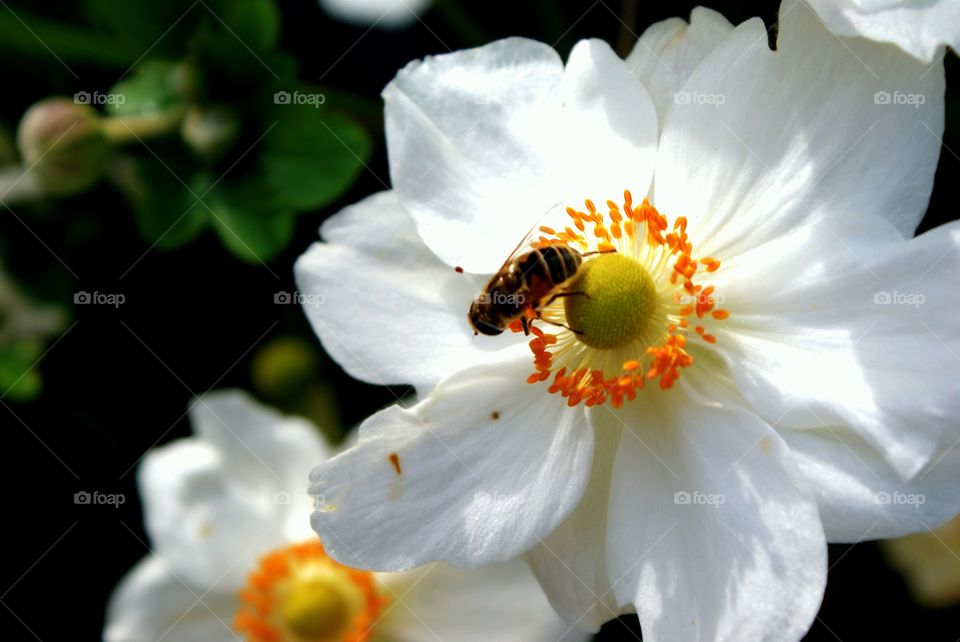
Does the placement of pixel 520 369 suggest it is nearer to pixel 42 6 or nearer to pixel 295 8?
pixel 295 8

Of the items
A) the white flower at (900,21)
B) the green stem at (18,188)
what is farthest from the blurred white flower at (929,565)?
the green stem at (18,188)
